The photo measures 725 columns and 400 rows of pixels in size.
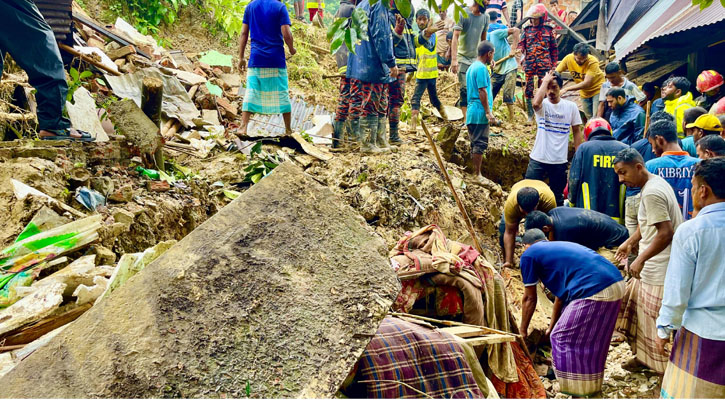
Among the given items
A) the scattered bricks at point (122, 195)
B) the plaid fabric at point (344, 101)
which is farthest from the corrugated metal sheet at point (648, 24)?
the scattered bricks at point (122, 195)

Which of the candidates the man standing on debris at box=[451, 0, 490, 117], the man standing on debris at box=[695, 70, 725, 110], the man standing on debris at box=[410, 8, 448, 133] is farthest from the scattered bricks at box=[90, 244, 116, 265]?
the man standing on debris at box=[695, 70, 725, 110]

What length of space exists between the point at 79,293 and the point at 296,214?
1216 millimetres

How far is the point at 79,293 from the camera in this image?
2445mm

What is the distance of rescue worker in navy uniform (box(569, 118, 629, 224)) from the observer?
5336 mm

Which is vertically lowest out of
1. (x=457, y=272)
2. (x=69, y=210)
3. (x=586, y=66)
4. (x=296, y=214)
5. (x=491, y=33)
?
(x=457, y=272)

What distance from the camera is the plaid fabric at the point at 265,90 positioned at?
19.2 feet

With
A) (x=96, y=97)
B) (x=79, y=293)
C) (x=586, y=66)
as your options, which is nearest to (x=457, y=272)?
(x=79, y=293)

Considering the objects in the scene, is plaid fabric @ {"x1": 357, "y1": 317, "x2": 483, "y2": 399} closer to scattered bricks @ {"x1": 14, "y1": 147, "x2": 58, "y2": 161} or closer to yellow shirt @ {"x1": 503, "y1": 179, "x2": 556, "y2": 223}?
scattered bricks @ {"x1": 14, "y1": 147, "x2": 58, "y2": 161}

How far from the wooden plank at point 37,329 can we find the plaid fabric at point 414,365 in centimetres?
141

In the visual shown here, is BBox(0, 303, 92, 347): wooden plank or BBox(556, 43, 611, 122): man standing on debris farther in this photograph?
BBox(556, 43, 611, 122): man standing on debris

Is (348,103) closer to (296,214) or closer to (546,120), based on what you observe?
(546,120)

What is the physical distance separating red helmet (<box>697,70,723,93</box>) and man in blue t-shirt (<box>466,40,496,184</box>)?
286 centimetres

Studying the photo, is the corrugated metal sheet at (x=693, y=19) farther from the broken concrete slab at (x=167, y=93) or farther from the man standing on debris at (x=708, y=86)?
the broken concrete slab at (x=167, y=93)

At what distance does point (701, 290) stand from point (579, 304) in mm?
1205
